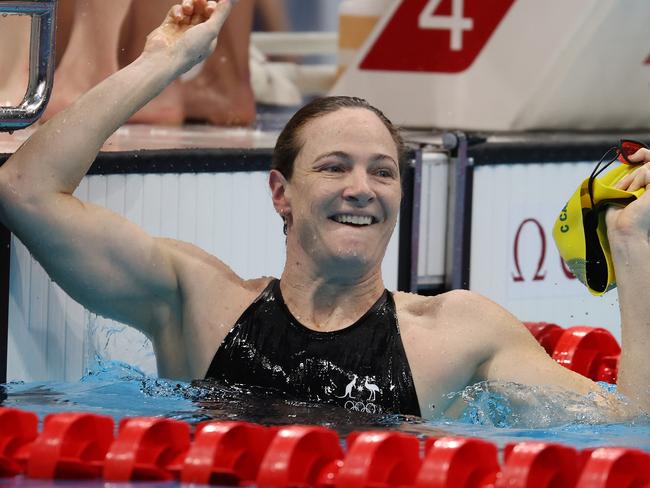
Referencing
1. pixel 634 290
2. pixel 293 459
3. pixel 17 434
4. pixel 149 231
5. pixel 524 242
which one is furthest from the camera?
pixel 524 242

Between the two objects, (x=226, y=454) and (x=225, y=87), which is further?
(x=225, y=87)

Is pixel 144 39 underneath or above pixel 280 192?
above

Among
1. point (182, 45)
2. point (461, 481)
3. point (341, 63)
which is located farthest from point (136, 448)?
point (341, 63)

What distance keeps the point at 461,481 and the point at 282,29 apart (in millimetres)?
4580

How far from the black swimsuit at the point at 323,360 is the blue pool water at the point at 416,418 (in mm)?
31

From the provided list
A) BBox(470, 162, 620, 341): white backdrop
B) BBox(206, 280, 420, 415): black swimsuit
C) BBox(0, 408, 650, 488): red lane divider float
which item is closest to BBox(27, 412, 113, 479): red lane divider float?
BBox(0, 408, 650, 488): red lane divider float

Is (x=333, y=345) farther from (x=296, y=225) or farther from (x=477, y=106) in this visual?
(x=477, y=106)

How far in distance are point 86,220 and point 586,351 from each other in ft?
3.69

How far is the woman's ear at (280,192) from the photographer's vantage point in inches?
97.0

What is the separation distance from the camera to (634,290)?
2.29 metres

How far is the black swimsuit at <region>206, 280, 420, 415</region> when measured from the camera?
233 cm

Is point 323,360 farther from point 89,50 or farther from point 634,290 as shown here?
point 89,50

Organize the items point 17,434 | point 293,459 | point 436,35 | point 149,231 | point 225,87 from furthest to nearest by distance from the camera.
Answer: point 225,87, point 436,35, point 149,231, point 17,434, point 293,459

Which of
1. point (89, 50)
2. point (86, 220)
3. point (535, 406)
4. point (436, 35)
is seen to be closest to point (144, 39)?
point (89, 50)
